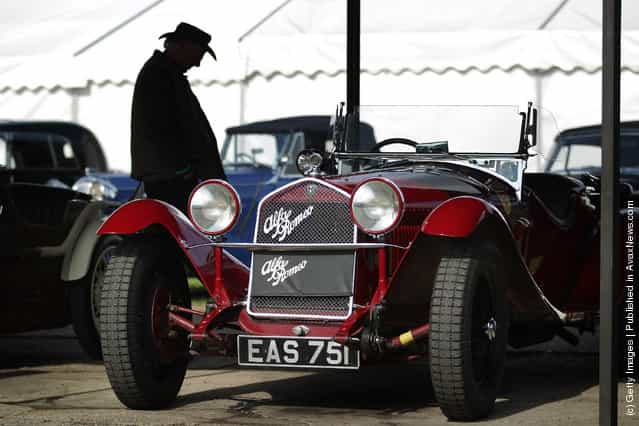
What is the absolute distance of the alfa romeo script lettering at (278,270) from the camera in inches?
217

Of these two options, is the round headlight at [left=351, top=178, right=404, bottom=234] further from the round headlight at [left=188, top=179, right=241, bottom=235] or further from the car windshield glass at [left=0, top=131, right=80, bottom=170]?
the car windshield glass at [left=0, top=131, right=80, bottom=170]

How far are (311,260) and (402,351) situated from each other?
564mm

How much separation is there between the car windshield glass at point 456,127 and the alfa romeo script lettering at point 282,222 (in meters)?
Answer: 1.35

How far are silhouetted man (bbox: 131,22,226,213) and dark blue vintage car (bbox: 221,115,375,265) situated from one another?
13.8 feet

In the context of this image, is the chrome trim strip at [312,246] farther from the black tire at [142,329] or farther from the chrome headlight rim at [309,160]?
the chrome headlight rim at [309,160]

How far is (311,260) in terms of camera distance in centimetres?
549

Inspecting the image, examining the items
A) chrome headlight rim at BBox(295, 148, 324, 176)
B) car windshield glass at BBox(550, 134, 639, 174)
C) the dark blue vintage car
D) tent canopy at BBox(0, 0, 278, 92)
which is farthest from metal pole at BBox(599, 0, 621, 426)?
tent canopy at BBox(0, 0, 278, 92)

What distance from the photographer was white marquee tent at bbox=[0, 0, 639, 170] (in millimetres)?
13148

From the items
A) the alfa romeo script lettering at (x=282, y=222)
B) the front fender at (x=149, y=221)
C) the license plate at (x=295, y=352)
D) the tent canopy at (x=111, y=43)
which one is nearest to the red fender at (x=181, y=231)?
the front fender at (x=149, y=221)

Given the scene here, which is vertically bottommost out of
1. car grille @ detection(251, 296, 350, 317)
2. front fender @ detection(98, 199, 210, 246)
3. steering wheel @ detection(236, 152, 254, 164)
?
car grille @ detection(251, 296, 350, 317)

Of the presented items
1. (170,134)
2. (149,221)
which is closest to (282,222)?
(149,221)

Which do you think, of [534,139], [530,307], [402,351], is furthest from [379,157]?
[402,351]

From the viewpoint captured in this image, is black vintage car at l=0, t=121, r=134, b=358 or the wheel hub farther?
black vintage car at l=0, t=121, r=134, b=358

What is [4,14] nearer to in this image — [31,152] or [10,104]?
[10,104]
